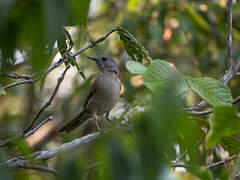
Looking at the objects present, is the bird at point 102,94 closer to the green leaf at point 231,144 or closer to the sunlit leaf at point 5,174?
the green leaf at point 231,144

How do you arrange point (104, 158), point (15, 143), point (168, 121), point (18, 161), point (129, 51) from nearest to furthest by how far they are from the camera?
point (168, 121)
point (104, 158)
point (15, 143)
point (18, 161)
point (129, 51)

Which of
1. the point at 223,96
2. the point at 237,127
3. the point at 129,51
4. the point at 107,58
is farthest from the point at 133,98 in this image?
the point at 237,127

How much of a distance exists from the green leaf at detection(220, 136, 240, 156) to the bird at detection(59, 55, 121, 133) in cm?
278

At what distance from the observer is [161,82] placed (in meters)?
2.20

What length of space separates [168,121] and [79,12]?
48 centimetres

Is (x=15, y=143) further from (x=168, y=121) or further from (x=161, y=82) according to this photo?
(x=161, y=82)

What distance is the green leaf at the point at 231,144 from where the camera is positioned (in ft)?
9.23

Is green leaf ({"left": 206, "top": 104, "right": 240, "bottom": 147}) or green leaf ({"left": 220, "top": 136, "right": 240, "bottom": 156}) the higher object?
green leaf ({"left": 206, "top": 104, "right": 240, "bottom": 147})

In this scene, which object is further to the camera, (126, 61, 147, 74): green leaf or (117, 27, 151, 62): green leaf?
(117, 27, 151, 62): green leaf

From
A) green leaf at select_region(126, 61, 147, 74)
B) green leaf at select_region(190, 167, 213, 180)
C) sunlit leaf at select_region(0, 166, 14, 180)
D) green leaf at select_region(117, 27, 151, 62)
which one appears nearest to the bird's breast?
green leaf at select_region(117, 27, 151, 62)

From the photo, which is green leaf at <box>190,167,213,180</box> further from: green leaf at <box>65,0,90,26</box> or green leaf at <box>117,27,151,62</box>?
green leaf at <box>117,27,151,62</box>

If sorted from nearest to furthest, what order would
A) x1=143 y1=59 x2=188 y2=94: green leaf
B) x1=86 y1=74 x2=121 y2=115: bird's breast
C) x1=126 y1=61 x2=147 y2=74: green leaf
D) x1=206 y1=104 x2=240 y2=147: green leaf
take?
x1=206 y1=104 x2=240 y2=147: green leaf < x1=143 y1=59 x2=188 y2=94: green leaf < x1=126 y1=61 x2=147 y2=74: green leaf < x1=86 y1=74 x2=121 y2=115: bird's breast

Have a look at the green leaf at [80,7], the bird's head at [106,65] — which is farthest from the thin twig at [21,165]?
the bird's head at [106,65]

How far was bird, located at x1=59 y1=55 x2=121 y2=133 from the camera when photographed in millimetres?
5555
